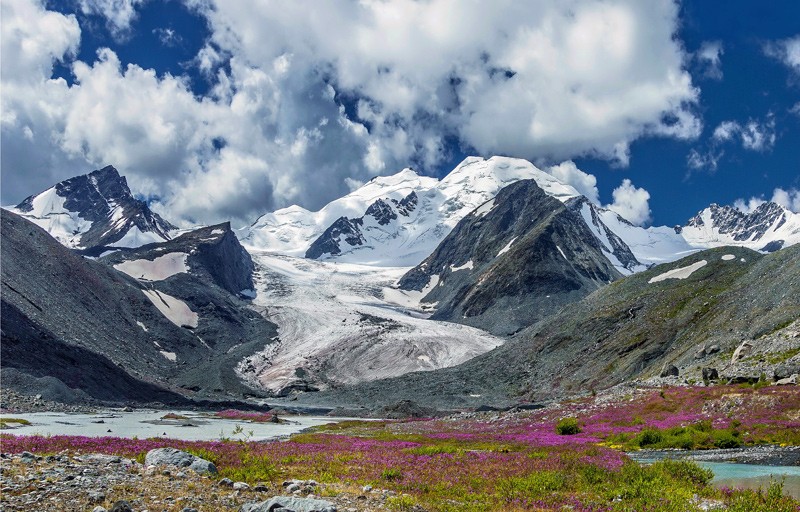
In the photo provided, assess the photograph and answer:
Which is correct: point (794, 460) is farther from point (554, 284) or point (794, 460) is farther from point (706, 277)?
point (554, 284)

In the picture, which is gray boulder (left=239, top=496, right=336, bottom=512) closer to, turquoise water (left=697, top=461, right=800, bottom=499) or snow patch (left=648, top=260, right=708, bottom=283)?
turquoise water (left=697, top=461, right=800, bottom=499)

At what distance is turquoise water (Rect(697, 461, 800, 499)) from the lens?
704 inches

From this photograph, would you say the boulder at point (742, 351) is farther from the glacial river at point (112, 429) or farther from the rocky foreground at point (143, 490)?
the rocky foreground at point (143, 490)

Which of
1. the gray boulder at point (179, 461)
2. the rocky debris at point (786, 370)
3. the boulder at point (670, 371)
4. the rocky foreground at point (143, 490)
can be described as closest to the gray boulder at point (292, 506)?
the rocky foreground at point (143, 490)

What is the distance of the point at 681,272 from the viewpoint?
96688 mm

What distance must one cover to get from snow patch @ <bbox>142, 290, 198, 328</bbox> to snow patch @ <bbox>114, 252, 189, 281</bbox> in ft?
119

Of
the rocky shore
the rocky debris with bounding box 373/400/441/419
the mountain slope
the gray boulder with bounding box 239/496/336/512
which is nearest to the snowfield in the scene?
the mountain slope

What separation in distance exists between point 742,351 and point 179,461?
50653 millimetres

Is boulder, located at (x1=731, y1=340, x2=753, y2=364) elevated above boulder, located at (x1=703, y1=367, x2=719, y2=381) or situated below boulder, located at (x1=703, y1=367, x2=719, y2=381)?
above

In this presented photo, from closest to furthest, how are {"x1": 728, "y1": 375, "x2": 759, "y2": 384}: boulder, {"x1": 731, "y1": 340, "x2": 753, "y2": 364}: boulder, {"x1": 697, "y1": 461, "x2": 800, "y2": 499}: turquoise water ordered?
{"x1": 697, "y1": 461, "x2": 800, "y2": 499}: turquoise water → {"x1": 728, "y1": 375, "x2": 759, "y2": 384}: boulder → {"x1": 731, "y1": 340, "x2": 753, "y2": 364}: boulder

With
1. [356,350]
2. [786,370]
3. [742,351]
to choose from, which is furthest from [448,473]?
[356,350]

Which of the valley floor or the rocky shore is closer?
the valley floor

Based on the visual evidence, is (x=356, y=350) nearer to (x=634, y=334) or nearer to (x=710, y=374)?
(x=634, y=334)

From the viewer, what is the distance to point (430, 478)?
18453 mm
